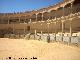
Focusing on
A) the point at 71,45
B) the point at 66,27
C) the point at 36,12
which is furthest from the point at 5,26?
the point at 71,45

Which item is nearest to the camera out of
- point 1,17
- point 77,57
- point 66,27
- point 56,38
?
point 77,57

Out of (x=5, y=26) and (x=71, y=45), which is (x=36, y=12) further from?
(x=71, y=45)

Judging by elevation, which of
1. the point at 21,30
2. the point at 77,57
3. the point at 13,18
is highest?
the point at 13,18

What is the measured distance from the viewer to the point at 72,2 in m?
41.3

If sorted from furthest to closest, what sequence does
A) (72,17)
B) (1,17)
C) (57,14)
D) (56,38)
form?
(1,17), (57,14), (72,17), (56,38)

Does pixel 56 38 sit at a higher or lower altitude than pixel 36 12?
lower

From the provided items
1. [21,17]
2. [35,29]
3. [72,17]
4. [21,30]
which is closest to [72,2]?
[72,17]

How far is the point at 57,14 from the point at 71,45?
2604 centimetres

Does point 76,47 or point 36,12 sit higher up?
point 36,12

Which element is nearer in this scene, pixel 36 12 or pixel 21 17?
pixel 36 12

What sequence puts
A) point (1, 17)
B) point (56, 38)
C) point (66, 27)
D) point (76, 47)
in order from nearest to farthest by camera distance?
point (76, 47) < point (56, 38) < point (66, 27) < point (1, 17)

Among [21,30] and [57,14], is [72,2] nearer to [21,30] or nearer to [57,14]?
[57,14]

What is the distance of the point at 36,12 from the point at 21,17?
20.9 ft

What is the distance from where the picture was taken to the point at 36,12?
55062 mm
